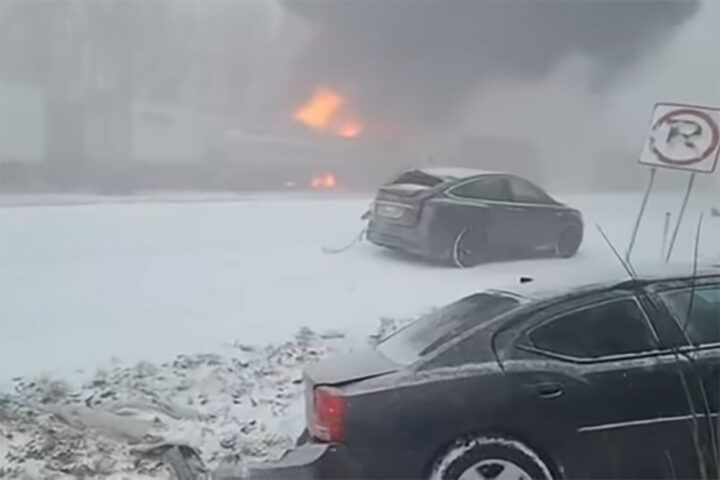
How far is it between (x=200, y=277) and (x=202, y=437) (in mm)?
358

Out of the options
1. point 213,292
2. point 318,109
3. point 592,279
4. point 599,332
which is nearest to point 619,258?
point 592,279

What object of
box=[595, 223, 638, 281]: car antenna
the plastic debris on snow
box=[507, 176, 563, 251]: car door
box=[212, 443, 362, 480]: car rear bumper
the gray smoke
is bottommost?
box=[212, 443, 362, 480]: car rear bumper

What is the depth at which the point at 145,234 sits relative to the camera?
1962 mm

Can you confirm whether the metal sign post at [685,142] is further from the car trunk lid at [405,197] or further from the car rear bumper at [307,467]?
the car rear bumper at [307,467]

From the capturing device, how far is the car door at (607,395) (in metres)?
1.88

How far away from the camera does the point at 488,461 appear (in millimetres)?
1862

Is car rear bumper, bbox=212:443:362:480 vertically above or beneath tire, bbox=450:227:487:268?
beneath

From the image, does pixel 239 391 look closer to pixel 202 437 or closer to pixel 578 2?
pixel 202 437

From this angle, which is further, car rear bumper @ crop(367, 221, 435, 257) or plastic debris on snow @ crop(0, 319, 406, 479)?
car rear bumper @ crop(367, 221, 435, 257)

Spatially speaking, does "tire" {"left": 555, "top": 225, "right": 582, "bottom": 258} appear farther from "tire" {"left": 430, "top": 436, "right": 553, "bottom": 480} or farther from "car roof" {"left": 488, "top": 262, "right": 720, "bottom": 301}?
"tire" {"left": 430, "top": 436, "right": 553, "bottom": 480}

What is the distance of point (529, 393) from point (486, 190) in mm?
483

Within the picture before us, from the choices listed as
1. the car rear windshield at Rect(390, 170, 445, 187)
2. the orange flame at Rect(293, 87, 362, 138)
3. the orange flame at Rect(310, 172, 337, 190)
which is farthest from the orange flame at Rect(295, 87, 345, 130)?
the car rear windshield at Rect(390, 170, 445, 187)

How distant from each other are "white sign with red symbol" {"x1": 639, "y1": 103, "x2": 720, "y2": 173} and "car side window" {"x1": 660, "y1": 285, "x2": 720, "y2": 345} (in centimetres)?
29

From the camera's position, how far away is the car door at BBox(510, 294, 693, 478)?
1.88m
